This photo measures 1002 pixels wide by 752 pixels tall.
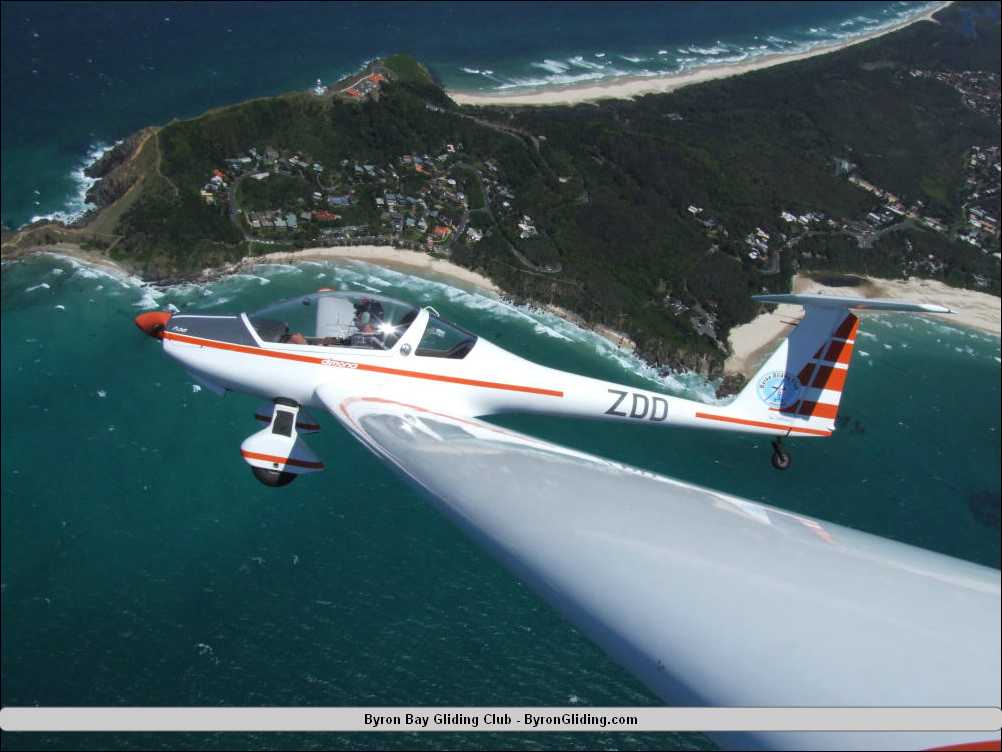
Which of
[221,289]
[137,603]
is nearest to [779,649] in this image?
[137,603]

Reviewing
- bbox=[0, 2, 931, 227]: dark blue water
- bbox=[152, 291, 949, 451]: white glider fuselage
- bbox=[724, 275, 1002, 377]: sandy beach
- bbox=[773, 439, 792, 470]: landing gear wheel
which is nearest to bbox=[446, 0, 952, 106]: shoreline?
bbox=[0, 2, 931, 227]: dark blue water

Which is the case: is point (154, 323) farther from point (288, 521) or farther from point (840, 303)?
point (288, 521)

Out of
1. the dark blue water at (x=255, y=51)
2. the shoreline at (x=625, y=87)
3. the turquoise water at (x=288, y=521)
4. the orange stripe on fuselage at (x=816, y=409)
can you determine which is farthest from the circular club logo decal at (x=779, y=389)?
the shoreline at (x=625, y=87)

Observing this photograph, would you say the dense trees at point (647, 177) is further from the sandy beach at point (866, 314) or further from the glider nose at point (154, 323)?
the glider nose at point (154, 323)

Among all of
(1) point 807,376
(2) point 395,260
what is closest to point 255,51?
(2) point 395,260

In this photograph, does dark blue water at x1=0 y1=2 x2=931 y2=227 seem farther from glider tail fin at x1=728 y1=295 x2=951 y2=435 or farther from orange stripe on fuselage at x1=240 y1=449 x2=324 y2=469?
glider tail fin at x1=728 y1=295 x2=951 y2=435

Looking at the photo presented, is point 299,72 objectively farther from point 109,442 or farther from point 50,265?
point 109,442
